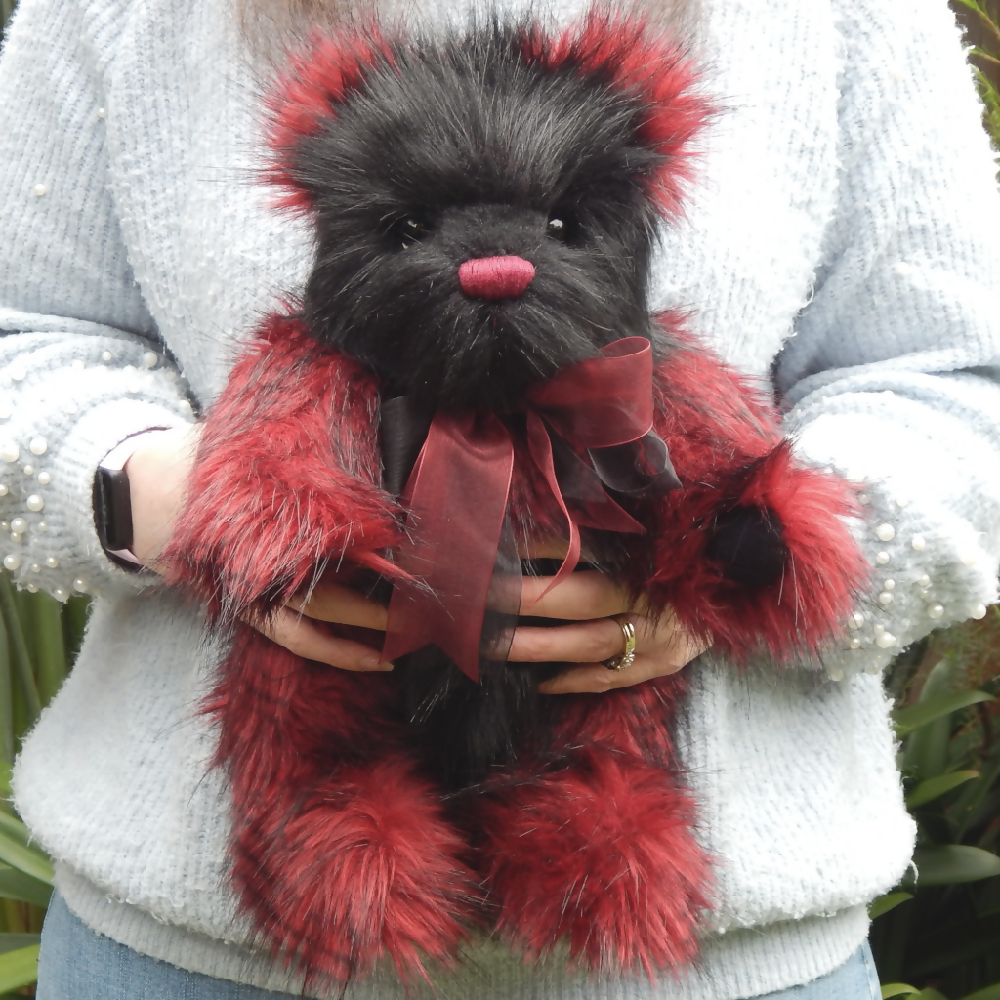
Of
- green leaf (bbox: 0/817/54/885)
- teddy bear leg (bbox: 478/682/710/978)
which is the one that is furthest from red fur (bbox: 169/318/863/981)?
green leaf (bbox: 0/817/54/885)

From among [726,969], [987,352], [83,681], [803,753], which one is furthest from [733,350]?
[83,681]

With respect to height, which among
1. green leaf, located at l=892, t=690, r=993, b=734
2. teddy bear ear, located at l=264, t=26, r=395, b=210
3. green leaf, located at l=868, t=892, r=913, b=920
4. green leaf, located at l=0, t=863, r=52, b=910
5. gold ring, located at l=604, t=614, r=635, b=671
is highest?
teddy bear ear, located at l=264, t=26, r=395, b=210

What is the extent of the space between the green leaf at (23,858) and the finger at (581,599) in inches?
38.2

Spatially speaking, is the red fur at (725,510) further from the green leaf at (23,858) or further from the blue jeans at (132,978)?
the green leaf at (23,858)

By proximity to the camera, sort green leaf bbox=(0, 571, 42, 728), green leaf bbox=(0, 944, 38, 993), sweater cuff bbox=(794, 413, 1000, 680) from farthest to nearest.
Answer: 1. green leaf bbox=(0, 571, 42, 728)
2. green leaf bbox=(0, 944, 38, 993)
3. sweater cuff bbox=(794, 413, 1000, 680)

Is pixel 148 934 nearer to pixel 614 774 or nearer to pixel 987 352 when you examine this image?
pixel 614 774

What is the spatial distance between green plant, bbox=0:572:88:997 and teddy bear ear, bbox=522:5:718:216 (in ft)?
3.78

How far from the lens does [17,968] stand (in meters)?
1.16

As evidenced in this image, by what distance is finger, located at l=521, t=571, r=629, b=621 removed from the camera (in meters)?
0.48

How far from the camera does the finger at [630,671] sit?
1.63 feet

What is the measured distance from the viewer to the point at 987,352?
62 centimetres

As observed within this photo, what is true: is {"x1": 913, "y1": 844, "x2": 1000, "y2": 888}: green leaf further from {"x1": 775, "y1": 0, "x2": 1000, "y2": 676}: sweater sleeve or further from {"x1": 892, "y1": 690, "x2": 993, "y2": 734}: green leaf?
{"x1": 775, "y1": 0, "x2": 1000, "y2": 676}: sweater sleeve

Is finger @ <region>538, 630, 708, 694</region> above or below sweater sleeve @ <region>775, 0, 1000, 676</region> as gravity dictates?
below

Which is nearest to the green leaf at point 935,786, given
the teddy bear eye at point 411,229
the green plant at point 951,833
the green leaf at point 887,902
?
the green plant at point 951,833
